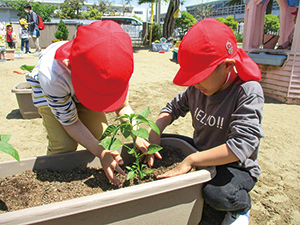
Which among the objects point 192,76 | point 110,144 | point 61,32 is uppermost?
point 61,32

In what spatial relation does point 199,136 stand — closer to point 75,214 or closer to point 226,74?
point 226,74

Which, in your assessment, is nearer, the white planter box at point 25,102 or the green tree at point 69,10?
the white planter box at point 25,102

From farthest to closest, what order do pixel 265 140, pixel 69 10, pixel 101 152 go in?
pixel 69 10
pixel 265 140
pixel 101 152

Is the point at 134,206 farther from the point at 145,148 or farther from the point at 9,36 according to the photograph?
the point at 9,36

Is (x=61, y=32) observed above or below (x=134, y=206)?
above

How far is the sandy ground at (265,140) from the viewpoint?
5.16ft

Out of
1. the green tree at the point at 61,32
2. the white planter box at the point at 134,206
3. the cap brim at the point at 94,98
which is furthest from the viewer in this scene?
the green tree at the point at 61,32

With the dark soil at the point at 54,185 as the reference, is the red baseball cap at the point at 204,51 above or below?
above

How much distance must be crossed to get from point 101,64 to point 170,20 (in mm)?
11606

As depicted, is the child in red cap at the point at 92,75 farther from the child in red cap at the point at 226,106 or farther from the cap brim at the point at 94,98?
the child in red cap at the point at 226,106

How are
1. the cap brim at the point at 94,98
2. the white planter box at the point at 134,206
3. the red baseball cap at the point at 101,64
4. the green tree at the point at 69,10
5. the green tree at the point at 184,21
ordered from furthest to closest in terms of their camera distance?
the green tree at the point at 69,10, the green tree at the point at 184,21, the cap brim at the point at 94,98, the red baseball cap at the point at 101,64, the white planter box at the point at 134,206

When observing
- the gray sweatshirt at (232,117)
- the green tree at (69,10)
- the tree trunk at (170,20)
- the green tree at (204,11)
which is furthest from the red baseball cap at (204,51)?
the green tree at (69,10)

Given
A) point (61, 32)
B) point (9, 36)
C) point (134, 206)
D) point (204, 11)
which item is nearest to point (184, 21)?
point (61, 32)

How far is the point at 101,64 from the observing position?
987 mm
